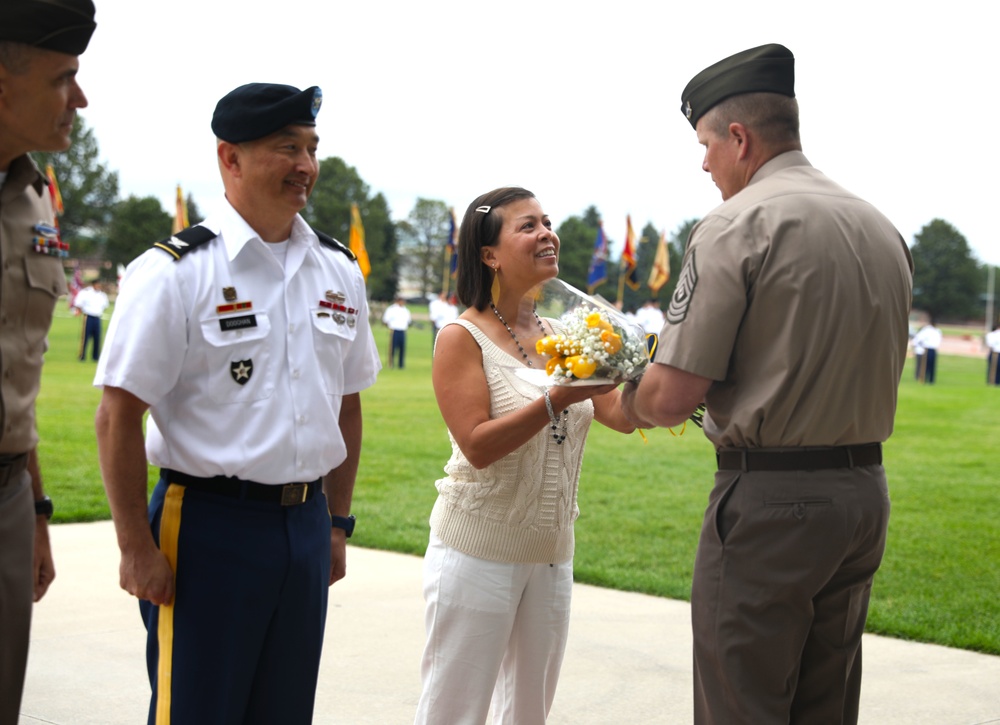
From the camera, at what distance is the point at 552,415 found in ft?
10.2

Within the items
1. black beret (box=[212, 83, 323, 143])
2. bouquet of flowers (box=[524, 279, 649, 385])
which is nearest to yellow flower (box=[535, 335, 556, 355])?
bouquet of flowers (box=[524, 279, 649, 385])

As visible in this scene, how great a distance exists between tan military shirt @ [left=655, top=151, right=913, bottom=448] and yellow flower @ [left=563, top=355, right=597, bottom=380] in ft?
0.65

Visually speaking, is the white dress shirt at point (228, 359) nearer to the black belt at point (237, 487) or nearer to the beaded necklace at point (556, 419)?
the black belt at point (237, 487)

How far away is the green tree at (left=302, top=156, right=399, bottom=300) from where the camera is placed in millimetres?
86938

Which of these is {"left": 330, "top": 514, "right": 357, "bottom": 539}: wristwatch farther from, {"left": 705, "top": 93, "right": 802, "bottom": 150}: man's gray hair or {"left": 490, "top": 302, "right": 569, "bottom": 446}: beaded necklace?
{"left": 705, "top": 93, "right": 802, "bottom": 150}: man's gray hair

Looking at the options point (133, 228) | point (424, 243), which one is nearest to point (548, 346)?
point (133, 228)

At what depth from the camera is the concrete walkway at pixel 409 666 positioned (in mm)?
4523

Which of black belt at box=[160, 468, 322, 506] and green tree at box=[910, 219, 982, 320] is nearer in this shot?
black belt at box=[160, 468, 322, 506]

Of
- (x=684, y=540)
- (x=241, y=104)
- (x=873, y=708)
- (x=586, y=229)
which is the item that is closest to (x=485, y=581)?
(x=241, y=104)

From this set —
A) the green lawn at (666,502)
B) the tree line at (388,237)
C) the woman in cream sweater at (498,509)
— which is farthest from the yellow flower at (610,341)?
the tree line at (388,237)

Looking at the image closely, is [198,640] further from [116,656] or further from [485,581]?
[116,656]

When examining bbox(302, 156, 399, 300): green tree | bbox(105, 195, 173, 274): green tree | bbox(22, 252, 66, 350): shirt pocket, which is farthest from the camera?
bbox(302, 156, 399, 300): green tree

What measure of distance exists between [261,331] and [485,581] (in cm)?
109

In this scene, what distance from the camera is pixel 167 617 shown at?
110 inches
